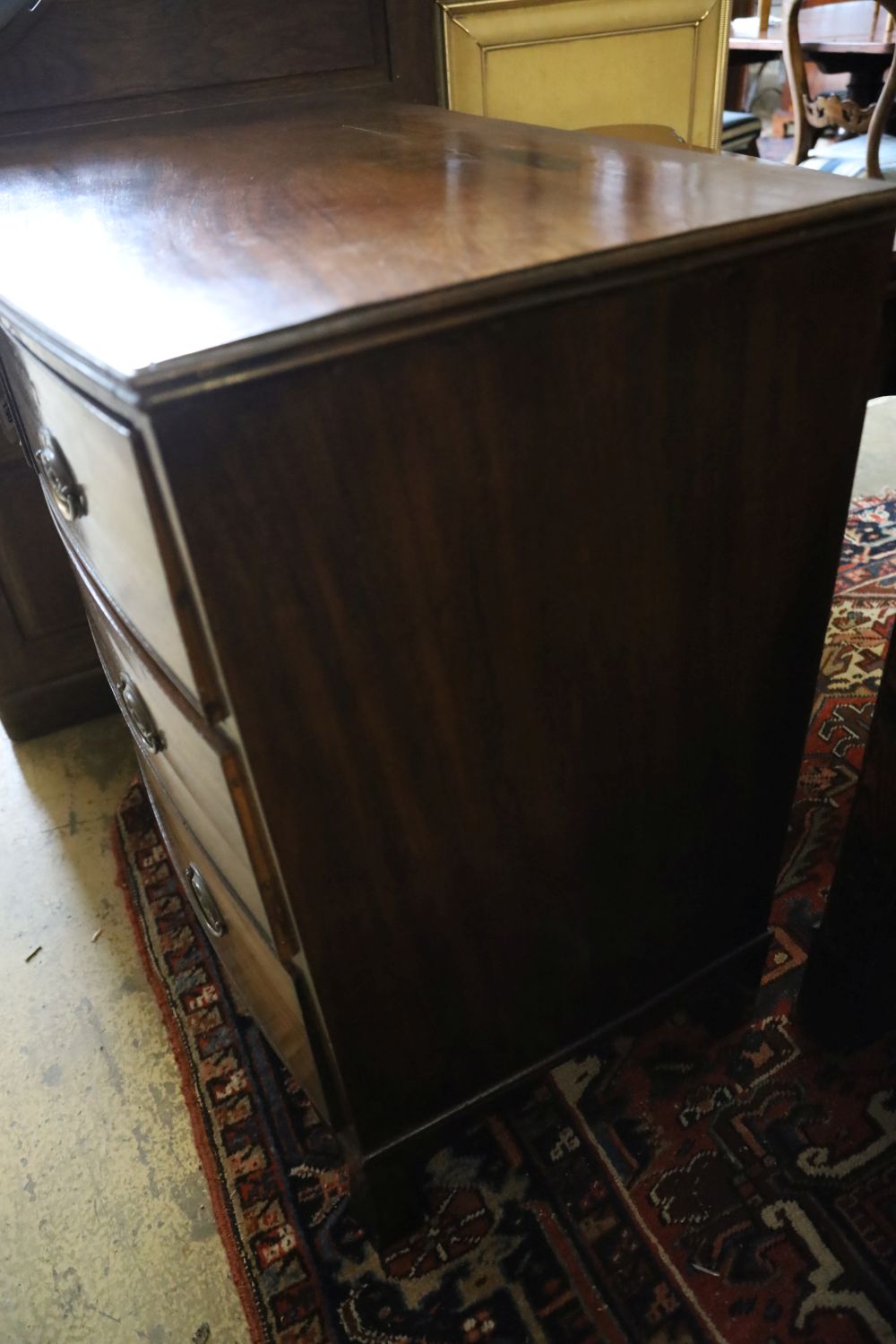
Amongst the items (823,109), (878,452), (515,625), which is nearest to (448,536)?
(515,625)

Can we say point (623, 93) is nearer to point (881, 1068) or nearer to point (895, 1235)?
point (881, 1068)

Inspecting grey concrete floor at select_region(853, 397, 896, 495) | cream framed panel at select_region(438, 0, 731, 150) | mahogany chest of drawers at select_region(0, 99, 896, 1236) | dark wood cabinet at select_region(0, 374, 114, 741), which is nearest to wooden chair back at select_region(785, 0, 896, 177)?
cream framed panel at select_region(438, 0, 731, 150)

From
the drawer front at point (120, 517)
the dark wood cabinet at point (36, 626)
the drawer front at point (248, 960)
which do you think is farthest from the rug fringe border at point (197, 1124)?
the drawer front at point (120, 517)

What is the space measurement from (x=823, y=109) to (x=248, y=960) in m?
3.03

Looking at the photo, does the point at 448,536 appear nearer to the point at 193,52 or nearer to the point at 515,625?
the point at 515,625

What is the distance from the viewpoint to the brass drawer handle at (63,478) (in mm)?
683

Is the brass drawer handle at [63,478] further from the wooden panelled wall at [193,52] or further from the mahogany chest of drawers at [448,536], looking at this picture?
the wooden panelled wall at [193,52]

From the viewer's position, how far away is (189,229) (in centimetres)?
69

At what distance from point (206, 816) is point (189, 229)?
0.45 m

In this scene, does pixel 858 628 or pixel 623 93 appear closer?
pixel 623 93

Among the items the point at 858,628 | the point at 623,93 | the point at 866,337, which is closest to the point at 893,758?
the point at 866,337

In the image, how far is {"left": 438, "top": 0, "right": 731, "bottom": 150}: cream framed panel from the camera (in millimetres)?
1351

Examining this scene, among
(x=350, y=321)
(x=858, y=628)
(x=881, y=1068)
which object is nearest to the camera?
(x=350, y=321)

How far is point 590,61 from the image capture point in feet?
4.77
